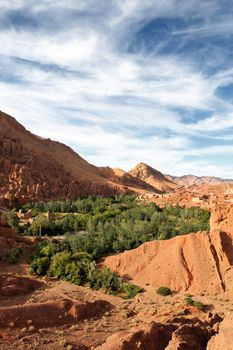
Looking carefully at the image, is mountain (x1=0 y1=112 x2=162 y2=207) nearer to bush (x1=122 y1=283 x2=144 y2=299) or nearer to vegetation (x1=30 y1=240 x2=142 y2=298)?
vegetation (x1=30 y1=240 x2=142 y2=298)

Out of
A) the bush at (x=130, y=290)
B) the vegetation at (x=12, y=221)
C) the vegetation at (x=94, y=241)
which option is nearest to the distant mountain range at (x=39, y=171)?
the vegetation at (x=94, y=241)

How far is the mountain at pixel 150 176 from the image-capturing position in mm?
144375

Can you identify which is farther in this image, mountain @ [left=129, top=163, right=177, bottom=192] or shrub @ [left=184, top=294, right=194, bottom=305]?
mountain @ [left=129, top=163, right=177, bottom=192]

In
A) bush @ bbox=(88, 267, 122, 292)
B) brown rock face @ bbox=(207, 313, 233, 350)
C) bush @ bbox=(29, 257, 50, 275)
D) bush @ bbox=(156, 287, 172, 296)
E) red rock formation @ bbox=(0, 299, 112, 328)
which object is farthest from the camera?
bush @ bbox=(29, 257, 50, 275)

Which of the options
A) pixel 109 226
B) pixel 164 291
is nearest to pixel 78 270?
pixel 164 291

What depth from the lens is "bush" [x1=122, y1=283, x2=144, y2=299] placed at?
97.5 feet

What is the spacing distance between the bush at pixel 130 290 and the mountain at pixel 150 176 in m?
110

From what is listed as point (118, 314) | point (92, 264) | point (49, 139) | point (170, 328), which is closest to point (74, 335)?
point (118, 314)

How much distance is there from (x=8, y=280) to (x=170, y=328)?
46.5ft

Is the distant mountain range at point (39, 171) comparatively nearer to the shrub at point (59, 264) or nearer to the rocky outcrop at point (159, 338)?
the shrub at point (59, 264)

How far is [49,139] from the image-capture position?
12575 cm

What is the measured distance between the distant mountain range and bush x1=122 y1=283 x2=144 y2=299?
5026 cm

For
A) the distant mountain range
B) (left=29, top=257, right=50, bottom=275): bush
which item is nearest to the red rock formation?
(left=29, top=257, right=50, bottom=275): bush

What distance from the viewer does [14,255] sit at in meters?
36.3
